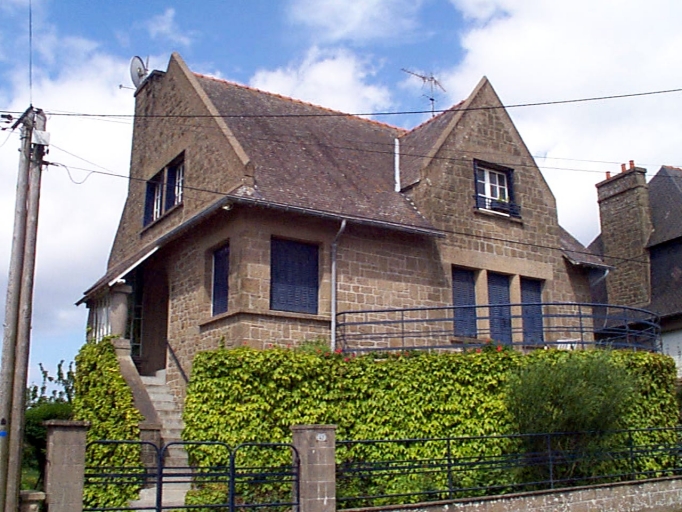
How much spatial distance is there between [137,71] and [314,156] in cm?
662

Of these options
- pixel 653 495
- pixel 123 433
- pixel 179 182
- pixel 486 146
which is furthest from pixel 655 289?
pixel 123 433

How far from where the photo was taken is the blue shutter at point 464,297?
54.0 feet

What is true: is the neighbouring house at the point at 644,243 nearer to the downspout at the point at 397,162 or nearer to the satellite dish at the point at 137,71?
the downspout at the point at 397,162

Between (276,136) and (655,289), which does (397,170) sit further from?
(655,289)

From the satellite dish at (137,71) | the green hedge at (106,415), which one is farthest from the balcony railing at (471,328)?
the satellite dish at (137,71)

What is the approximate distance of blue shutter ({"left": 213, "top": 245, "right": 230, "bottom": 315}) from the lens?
587 inches

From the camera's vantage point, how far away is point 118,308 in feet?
51.2

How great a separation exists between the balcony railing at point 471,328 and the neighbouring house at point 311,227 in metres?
0.09

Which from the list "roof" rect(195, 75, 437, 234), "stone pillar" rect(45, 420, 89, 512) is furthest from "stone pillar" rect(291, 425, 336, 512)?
"roof" rect(195, 75, 437, 234)

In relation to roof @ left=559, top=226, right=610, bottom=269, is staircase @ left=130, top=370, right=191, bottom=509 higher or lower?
lower

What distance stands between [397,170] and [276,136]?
300 centimetres

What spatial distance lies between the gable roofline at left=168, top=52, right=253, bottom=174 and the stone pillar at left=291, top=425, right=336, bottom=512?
5952 mm

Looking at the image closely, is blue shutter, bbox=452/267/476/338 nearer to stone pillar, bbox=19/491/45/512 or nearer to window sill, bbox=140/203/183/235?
window sill, bbox=140/203/183/235

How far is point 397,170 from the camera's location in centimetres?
1819
